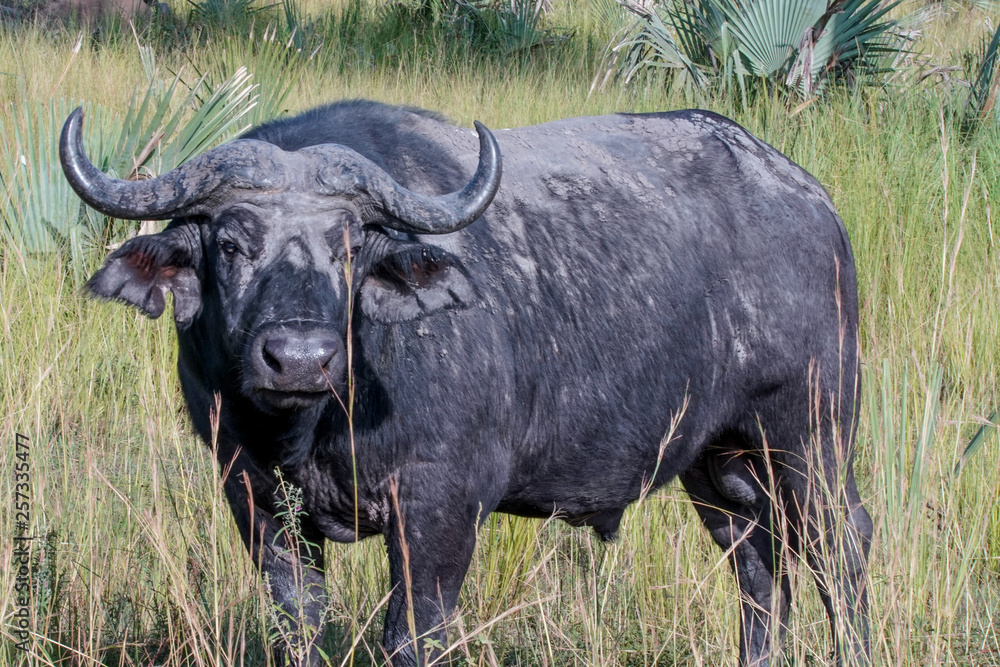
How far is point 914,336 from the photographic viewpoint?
544 cm

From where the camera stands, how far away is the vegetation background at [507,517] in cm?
304

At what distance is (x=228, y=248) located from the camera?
2.90 metres

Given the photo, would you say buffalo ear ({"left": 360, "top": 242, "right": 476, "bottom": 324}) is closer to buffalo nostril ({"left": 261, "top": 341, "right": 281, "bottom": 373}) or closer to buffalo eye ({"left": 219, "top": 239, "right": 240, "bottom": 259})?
buffalo eye ({"left": 219, "top": 239, "right": 240, "bottom": 259})

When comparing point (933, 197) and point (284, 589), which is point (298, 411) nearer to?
point (284, 589)

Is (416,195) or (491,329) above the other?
(416,195)

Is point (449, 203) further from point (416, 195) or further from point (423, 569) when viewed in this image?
point (423, 569)

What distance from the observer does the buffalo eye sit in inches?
114

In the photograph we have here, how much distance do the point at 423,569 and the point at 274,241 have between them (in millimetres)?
1027

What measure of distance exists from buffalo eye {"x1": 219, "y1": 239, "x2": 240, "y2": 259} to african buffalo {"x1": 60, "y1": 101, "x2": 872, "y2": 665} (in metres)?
0.02

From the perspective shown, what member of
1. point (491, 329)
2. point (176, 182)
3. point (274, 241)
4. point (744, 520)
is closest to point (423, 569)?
point (491, 329)

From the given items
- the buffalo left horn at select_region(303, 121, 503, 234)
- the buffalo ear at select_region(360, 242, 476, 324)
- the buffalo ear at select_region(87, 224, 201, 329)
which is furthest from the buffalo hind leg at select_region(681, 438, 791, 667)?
the buffalo ear at select_region(87, 224, 201, 329)

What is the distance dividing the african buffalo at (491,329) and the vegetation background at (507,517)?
213mm

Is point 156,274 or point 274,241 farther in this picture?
point 156,274

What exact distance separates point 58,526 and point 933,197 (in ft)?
18.1
